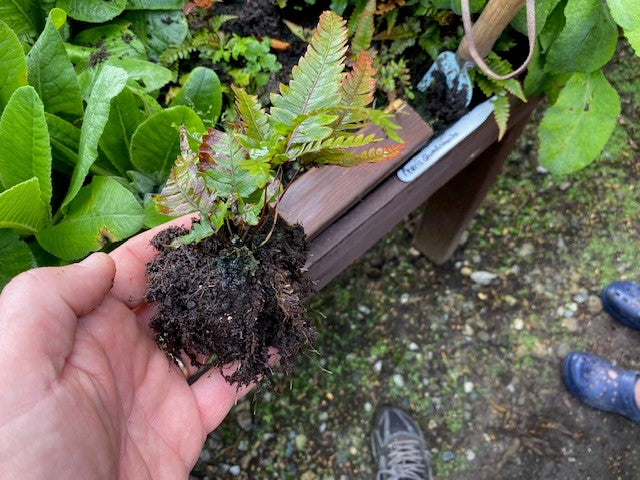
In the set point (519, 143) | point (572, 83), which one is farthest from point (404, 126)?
point (519, 143)

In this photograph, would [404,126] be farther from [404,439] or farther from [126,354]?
[404,439]

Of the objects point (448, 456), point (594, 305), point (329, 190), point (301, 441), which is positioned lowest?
point (448, 456)

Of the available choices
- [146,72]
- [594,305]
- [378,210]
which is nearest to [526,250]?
[594,305]

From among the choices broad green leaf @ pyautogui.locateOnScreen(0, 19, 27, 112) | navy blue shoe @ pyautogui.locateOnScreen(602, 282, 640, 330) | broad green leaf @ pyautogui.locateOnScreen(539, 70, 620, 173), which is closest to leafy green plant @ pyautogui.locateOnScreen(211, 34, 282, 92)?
broad green leaf @ pyautogui.locateOnScreen(0, 19, 27, 112)

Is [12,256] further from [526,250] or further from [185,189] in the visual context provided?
[526,250]

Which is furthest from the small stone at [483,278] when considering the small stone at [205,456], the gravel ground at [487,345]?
the small stone at [205,456]
